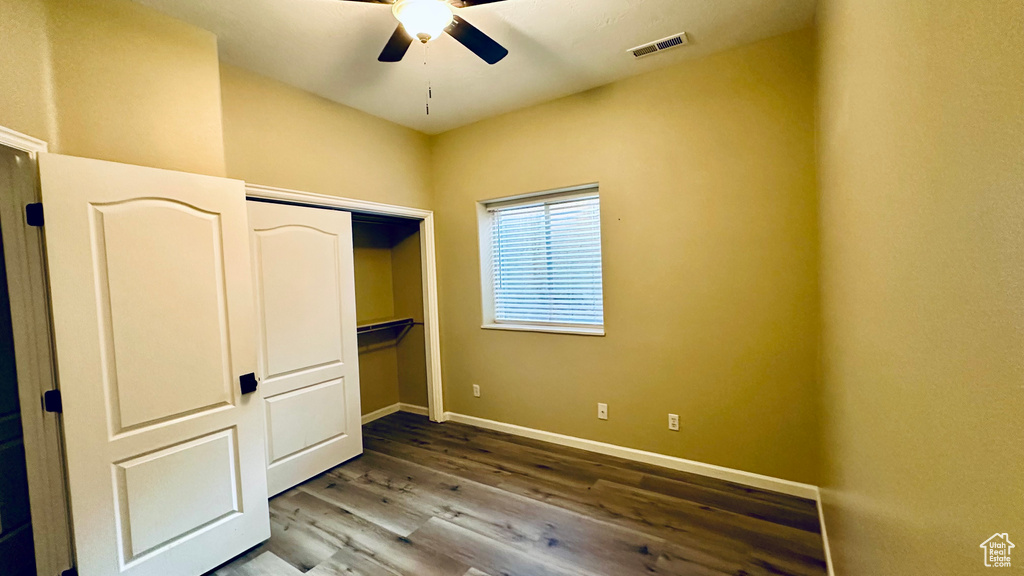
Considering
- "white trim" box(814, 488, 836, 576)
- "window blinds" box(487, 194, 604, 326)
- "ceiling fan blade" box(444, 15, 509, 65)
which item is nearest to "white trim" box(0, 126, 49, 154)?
"ceiling fan blade" box(444, 15, 509, 65)

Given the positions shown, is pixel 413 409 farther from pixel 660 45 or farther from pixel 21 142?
pixel 660 45

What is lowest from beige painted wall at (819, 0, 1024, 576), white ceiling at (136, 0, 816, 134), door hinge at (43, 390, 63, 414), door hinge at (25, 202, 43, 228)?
door hinge at (43, 390, 63, 414)

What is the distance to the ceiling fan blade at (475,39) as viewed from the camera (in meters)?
→ 1.67

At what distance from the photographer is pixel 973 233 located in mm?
501

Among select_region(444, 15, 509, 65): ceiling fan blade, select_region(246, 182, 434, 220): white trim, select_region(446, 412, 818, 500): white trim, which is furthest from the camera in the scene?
select_region(246, 182, 434, 220): white trim

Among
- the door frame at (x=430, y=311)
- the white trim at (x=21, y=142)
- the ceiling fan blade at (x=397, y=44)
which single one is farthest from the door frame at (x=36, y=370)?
the door frame at (x=430, y=311)

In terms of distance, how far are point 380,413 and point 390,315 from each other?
1.10 meters

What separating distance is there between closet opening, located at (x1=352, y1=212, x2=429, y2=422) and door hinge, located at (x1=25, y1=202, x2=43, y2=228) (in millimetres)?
2419

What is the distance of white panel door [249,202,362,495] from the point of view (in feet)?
8.61

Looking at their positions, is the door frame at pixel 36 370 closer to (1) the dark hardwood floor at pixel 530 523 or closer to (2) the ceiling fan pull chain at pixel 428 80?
(1) the dark hardwood floor at pixel 530 523

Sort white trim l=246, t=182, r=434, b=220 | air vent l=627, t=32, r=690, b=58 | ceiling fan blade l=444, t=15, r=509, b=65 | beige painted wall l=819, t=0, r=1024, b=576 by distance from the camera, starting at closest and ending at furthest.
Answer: beige painted wall l=819, t=0, r=1024, b=576, ceiling fan blade l=444, t=15, r=509, b=65, air vent l=627, t=32, r=690, b=58, white trim l=246, t=182, r=434, b=220

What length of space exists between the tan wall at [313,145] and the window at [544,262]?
0.89 meters

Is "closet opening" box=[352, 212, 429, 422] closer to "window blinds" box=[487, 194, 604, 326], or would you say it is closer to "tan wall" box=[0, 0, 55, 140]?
"window blinds" box=[487, 194, 604, 326]

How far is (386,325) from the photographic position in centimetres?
392
